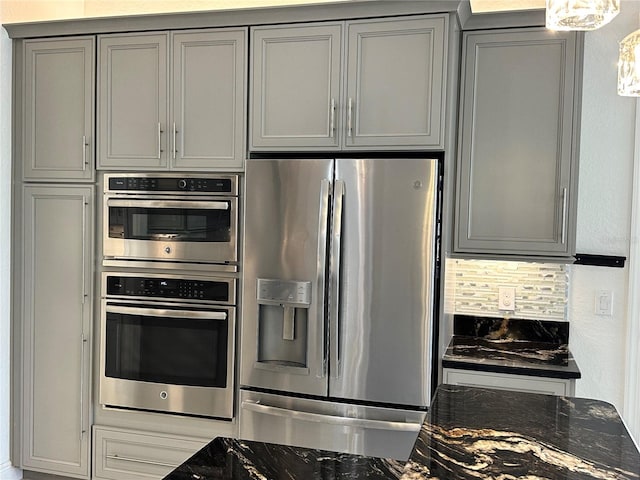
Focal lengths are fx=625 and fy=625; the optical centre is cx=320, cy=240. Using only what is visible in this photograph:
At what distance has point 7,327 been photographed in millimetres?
3373

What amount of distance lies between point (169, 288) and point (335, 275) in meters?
0.90

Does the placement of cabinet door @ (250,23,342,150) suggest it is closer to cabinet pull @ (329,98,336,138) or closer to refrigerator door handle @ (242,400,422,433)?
cabinet pull @ (329,98,336,138)

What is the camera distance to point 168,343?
316cm

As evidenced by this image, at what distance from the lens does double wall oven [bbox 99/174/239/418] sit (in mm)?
3061

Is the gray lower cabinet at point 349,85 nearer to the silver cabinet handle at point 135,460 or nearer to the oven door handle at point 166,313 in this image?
the oven door handle at point 166,313

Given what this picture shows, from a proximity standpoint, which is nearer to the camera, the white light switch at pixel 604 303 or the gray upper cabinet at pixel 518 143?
the gray upper cabinet at pixel 518 143

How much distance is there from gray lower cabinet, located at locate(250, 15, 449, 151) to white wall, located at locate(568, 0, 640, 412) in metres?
0.87

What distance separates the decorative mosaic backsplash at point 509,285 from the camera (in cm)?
313

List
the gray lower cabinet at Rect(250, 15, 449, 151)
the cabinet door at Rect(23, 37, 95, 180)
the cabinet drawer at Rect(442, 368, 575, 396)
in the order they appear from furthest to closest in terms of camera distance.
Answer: the cabinet door at Rect(23, 37, 95, 180) < the gray lower cabinet at Rect(250, 15, 449, 151) < the cabinet drawer at Rect(442, 368, 575, 396)

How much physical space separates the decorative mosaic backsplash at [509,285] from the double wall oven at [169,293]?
1143 mm

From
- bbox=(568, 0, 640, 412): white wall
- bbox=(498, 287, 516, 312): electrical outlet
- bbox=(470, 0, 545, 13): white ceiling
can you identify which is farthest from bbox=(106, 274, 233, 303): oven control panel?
bbox=(470, 0, 545, 13): white ceiling

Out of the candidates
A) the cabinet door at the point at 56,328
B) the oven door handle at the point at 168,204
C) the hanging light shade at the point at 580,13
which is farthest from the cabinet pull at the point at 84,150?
the hanging light shade at the point at 580,13

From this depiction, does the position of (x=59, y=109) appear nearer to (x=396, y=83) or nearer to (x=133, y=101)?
(x=133, y=101)

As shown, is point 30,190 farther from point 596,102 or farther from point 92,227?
point 596,102
